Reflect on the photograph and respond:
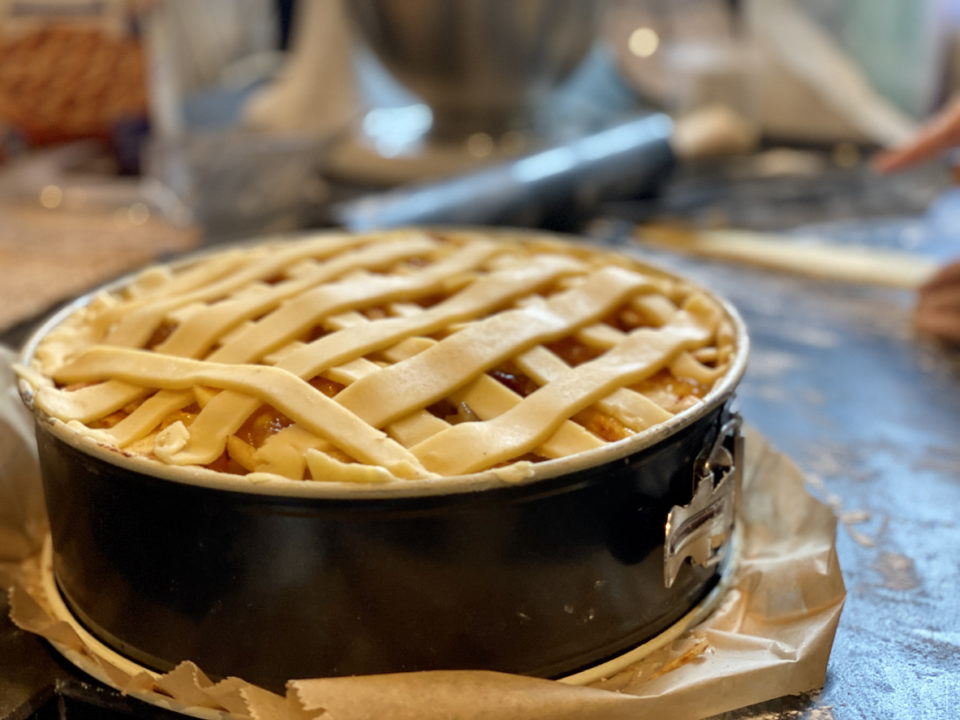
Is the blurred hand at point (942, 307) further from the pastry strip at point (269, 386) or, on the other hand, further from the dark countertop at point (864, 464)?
the pastry strip at point (269, 386)

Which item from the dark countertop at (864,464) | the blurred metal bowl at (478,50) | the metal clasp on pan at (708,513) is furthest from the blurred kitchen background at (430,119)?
the metal clasp on pan at (708,513)

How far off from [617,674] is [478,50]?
192 centimetres

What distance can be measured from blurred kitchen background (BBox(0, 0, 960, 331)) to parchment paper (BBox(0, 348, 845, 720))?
0.77m

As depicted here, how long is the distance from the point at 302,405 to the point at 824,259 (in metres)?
1.71

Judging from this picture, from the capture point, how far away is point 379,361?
38.0 inches

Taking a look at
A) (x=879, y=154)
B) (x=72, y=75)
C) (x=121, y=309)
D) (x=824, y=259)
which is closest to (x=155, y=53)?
(x=72, y=75)

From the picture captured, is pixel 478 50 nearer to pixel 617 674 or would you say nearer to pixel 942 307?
pixel 942 307

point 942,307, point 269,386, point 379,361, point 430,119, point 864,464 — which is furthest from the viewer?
point 430,119

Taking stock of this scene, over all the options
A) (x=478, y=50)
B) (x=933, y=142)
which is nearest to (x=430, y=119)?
(x=478, y=50)

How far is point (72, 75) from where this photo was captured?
7.52 ft

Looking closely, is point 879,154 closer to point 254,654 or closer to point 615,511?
point 615,511

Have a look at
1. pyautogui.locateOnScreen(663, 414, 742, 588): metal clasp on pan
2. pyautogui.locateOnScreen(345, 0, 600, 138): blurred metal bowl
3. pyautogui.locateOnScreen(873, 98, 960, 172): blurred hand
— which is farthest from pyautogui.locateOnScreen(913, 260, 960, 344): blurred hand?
pyautogui.locateOnScreen(345, 0, 600, 138): blurred metal bowl

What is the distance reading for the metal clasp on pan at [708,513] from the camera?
2.98 feet

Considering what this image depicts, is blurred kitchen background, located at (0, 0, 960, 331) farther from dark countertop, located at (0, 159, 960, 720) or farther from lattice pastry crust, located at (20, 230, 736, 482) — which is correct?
lattice pastry crust, located at (20, 230, 736, 482)
